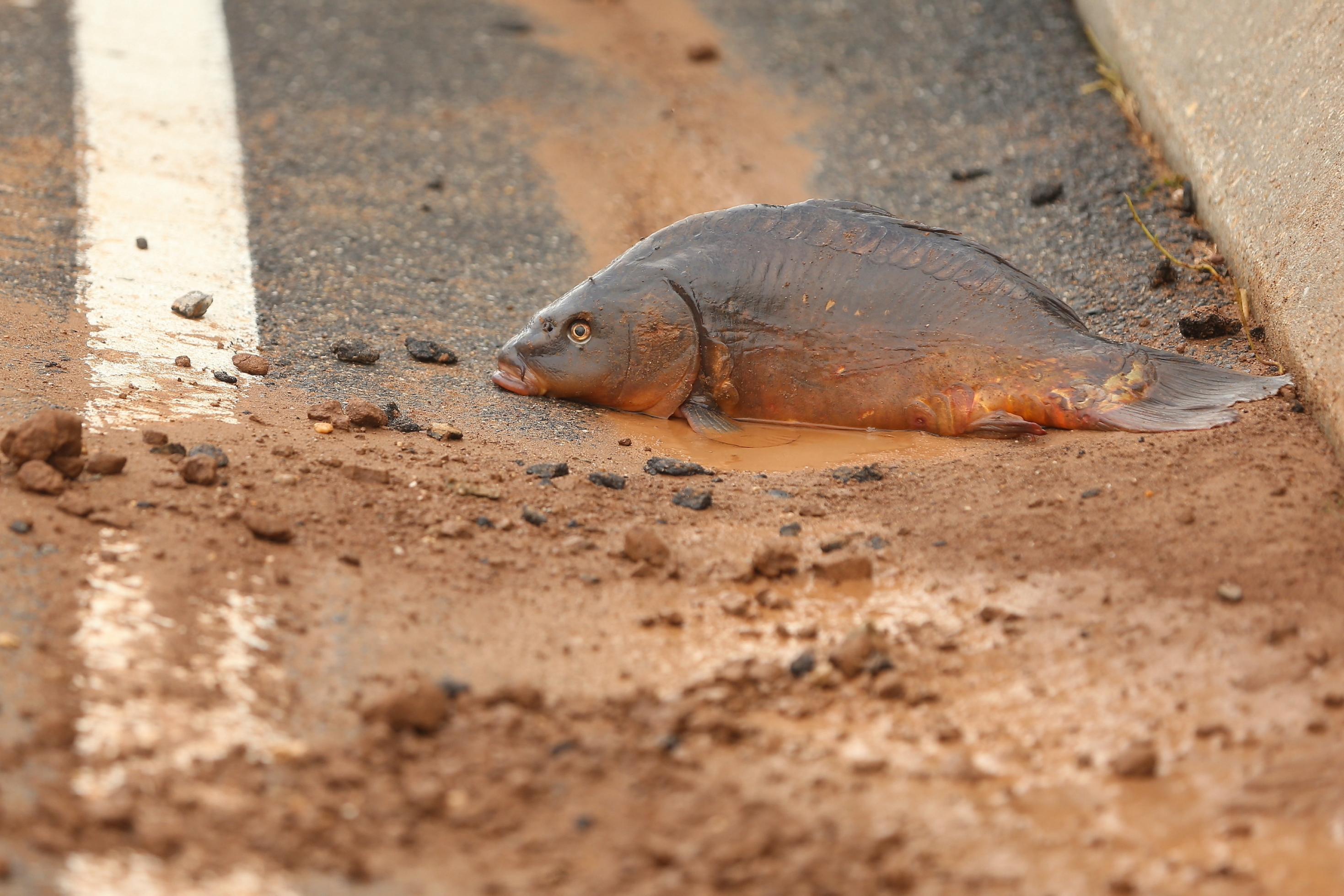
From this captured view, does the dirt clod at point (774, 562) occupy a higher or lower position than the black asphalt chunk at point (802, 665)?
higher

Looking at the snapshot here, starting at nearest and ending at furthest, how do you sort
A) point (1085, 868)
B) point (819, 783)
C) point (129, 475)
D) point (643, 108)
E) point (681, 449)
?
point (1085, 868) → point (819, 783) → point (129, 475) → point (681, 449) → point (643, 108)

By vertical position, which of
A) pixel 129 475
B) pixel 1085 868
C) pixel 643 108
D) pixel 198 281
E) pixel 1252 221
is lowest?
pixel 1085 868

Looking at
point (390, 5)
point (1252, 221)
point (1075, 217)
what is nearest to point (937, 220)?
point (1075, 217)

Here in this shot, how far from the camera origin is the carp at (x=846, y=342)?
464 centimetres

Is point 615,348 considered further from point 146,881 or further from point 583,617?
point 146,881

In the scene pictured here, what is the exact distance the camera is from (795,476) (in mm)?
4578

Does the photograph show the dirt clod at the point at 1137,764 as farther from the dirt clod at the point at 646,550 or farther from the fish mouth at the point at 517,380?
the fish mouth at the point at 517,380

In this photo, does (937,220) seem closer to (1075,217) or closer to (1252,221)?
(1075,217)

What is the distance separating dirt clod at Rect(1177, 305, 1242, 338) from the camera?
17.1 ft

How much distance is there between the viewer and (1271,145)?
553cm

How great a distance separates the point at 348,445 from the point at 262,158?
3633 millimetres

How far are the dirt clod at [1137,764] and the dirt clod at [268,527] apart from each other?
2.33m

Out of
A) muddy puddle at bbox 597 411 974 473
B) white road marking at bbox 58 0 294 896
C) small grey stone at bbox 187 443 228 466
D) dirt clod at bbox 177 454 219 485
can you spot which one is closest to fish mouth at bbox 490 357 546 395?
→ muddy puddle at bbox 597 411 974 473

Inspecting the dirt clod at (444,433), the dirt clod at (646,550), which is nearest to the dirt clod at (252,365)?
the dirt clod at (444,433)
